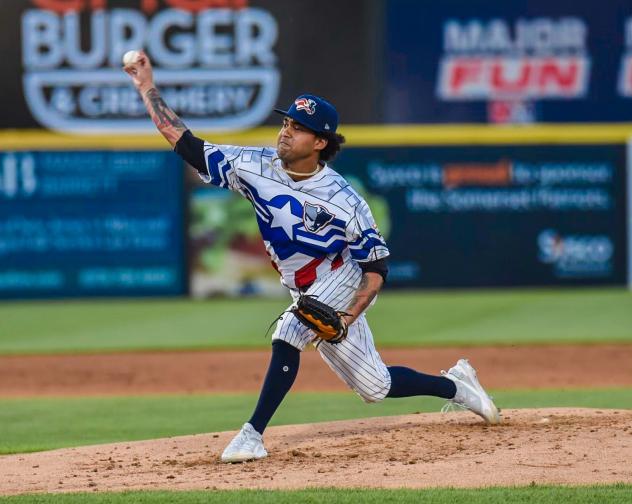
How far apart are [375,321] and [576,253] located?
10.8 feet

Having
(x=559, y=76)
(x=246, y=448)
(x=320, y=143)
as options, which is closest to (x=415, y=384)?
(x=246, y=448)

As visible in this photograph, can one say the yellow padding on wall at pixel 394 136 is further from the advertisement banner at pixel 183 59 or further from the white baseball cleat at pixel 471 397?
the white baseball cleat at pixel 471 397

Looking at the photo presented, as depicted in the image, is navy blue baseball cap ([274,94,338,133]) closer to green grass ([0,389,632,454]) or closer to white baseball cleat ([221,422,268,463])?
white baseball cleat ([221,422,268,463])

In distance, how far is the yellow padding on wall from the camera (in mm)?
15695

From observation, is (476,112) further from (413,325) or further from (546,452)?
(546,452)

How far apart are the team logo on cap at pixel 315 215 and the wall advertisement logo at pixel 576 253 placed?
1032 centimetres

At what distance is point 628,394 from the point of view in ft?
29.6

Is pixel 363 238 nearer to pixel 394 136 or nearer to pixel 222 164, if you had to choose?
pixel 222 164

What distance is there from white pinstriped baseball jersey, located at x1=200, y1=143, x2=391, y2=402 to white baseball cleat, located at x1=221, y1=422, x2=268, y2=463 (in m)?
0.45

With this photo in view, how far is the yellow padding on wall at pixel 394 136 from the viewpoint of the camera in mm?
15695

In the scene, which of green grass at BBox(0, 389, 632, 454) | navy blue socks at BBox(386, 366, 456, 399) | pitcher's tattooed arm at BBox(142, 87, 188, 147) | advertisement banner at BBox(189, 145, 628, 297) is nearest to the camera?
pitcher's tattooed arm at BBox(142, 87, 188, 147)

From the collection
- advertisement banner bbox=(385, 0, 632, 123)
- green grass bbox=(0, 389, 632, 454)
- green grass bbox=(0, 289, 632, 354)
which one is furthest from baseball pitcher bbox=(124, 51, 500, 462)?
advertisement banner bbox=(385, 0, 632, 123)

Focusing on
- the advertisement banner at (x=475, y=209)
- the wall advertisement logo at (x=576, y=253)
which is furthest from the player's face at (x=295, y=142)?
the wall advertisement logo at (x=576, y=253)

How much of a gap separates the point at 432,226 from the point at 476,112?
1442 millimetres
